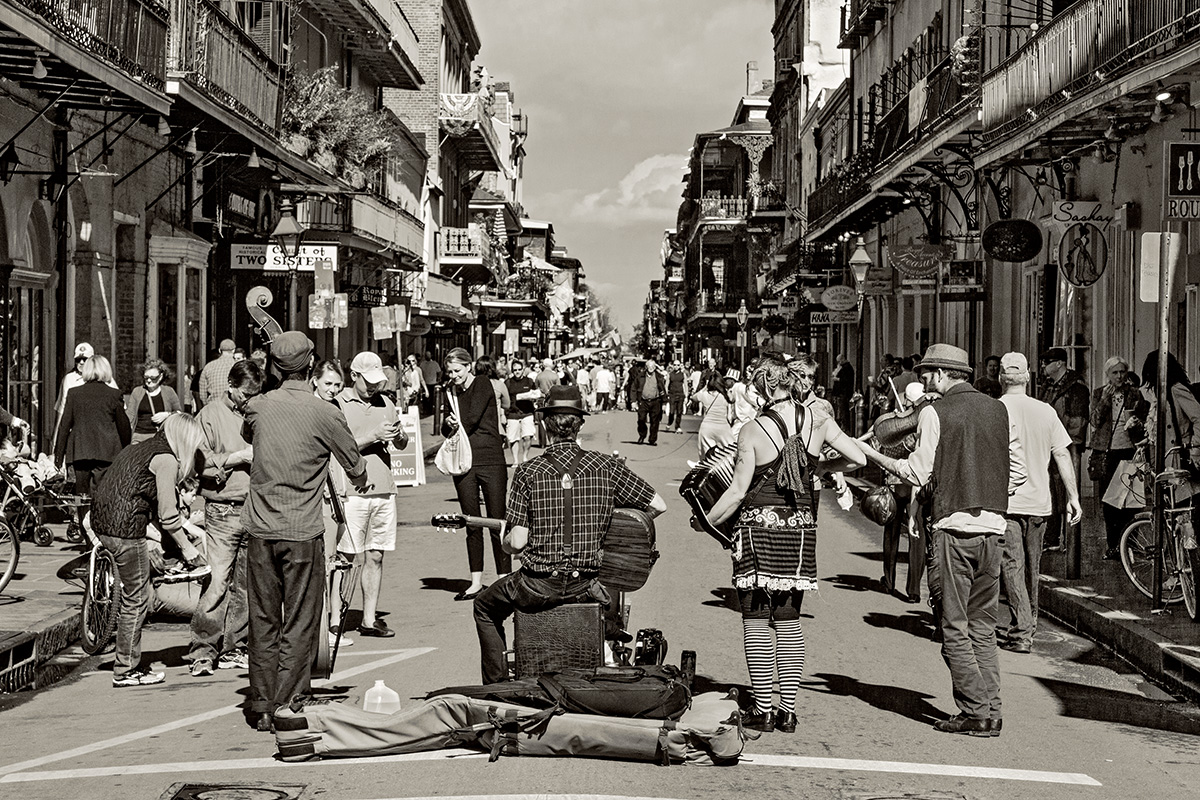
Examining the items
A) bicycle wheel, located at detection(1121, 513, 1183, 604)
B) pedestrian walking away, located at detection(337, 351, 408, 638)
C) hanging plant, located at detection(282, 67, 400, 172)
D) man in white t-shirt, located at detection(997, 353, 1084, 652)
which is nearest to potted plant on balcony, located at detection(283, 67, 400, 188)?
hanging plant, located at detection(282, 67, 400, 172)

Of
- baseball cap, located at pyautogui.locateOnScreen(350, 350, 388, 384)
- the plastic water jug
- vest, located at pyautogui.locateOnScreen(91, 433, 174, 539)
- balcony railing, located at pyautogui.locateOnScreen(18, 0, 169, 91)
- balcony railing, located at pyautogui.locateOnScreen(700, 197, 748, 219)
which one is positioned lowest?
the plastic water jug

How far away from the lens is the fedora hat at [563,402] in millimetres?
7615

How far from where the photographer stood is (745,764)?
7207 millimetres

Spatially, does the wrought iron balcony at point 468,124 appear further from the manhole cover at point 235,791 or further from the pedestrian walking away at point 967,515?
the manhole cover at point 235,791

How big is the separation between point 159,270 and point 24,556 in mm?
9487

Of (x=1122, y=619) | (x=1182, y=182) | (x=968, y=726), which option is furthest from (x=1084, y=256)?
(x=968, y=726)

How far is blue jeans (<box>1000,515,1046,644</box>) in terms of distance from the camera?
34.1 ft

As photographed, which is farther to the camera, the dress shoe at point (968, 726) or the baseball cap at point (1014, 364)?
the baseball cap at point (1014, 364)

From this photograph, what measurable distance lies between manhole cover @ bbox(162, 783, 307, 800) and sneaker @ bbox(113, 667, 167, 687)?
8.76ft

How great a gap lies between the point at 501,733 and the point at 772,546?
163 cm

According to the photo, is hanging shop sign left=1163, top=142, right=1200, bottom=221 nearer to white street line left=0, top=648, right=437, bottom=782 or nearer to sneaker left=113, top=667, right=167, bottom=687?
white street line left=0, top=648, right=437, bottom=782

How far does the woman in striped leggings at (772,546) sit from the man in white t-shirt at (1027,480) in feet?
8.37

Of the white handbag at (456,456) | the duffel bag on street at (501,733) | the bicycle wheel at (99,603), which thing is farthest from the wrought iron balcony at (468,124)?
the duffel bag on street at (501,733)

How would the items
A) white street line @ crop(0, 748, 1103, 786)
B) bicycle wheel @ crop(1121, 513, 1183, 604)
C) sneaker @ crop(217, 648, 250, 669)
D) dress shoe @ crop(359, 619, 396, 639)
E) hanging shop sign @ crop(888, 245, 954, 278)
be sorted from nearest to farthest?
white street line @ crop(0, 748, 1103, 786), sneaker @ crop(217, 648, 250, 669), dress shoe @ crop(359, 619, 396, 639), bicycle wheel @ crop(1121, 513, 1183, 604), hanging shop sign @ crop(888, 245, 954, 278)
